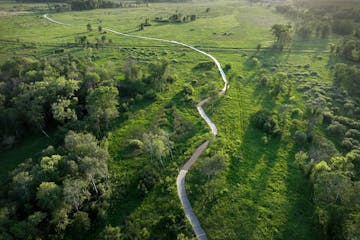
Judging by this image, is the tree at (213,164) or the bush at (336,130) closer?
the tree at (213,164)

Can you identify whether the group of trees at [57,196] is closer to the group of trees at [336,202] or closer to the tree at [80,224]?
the tree at [80,224]

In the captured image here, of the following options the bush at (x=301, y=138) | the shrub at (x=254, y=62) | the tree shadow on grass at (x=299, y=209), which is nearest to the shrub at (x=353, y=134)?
the bush at (x=301, y=138)

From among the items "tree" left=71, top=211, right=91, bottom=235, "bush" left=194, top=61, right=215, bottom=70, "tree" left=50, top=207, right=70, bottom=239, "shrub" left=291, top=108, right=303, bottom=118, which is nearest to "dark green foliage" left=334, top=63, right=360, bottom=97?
"shrub" left=291, top=108, right=303, bottom=118

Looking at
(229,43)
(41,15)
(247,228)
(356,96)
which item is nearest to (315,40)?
(229,43)

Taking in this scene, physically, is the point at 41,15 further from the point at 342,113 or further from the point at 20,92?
the point at 342,113

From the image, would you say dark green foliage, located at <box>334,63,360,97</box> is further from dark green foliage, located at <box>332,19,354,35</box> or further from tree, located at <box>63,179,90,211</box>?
tree, located at <box>63,179,90,211</box>

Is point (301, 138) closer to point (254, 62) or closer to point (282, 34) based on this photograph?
point (254, 62)

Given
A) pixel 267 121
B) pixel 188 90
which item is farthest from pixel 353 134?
pixel 188 90
